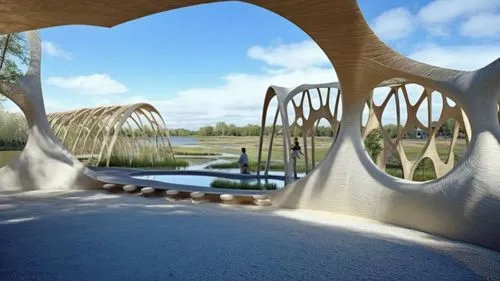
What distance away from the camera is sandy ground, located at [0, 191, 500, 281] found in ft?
13.1

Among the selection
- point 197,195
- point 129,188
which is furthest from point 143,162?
point 197,195

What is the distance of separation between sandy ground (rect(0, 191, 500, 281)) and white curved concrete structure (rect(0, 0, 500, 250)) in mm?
333

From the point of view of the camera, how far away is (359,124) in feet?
24.1

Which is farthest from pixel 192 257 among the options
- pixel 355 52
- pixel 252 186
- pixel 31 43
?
pixel 31 43

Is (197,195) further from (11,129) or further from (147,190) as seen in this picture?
(11,129)

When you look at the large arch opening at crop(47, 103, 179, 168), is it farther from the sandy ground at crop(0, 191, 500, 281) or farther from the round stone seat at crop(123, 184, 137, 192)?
the sandy ground at crop(0, 191, 500, 281)

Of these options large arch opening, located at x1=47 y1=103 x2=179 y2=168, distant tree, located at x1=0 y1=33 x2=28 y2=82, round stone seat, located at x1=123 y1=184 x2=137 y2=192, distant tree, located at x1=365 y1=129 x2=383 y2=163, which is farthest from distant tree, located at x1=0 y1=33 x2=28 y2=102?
distant tree, located at x1=365 y1=129 x2=383 y2=163

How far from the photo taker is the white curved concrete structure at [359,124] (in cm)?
491

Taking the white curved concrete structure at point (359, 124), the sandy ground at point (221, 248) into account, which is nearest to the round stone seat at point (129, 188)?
the sandy ground at point (221, 248)

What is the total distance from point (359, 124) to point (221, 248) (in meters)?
3.83

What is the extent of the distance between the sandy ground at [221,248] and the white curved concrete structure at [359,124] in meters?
0.33

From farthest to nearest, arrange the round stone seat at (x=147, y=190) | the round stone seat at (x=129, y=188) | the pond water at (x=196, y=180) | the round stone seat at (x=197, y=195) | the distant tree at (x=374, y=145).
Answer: the distant tree at (x=374, y=145) → the pond water at (x=196, y=180) → the round stone seat at (x=129, y=188) → the round stone seat at (x=147, y=190) → the round stone seat at (x=197, y=195)

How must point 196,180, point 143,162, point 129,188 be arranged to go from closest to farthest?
point 129,188, point 196,180, point 143,162

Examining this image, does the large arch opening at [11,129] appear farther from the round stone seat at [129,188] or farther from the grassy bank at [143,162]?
the round stone seat at [129,188]
